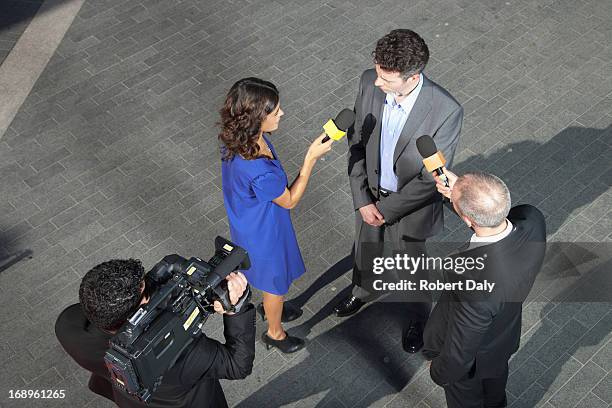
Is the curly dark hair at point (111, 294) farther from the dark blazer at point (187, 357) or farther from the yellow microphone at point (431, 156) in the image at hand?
the yellow microphone at point (431, 156)

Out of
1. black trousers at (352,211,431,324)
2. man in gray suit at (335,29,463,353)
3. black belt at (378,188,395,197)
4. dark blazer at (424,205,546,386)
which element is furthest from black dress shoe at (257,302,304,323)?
dark blazer at (424,205,546,386)

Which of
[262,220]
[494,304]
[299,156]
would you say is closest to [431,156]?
[494,304]

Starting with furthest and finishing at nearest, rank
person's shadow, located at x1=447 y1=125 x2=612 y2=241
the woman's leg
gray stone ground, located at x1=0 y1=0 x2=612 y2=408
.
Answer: person's shadow, located at x1=447 y1=125 x2=612 y2=241 → gray stone ground, located at x1=0 y1=0 x2=612 y2=408 → the woman's leg

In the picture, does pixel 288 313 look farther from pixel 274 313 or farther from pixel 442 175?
pixel 442 175

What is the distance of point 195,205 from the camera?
6.96 metres

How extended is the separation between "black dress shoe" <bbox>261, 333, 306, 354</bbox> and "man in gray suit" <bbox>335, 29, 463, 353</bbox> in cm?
46

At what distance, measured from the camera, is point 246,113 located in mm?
4555

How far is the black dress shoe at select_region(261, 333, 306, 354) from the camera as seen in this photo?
5785 mm

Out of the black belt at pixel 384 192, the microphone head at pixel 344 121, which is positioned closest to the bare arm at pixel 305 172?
the microphone head at pixel 344 121

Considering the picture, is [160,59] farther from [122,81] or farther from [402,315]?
[402,315]

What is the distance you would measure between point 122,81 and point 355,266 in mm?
3731

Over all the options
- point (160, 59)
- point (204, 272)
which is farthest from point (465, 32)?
point (204, 272)

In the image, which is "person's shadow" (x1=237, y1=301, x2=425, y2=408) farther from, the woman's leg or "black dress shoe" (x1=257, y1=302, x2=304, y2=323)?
the woman's leg

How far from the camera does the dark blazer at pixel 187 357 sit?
152 inches
